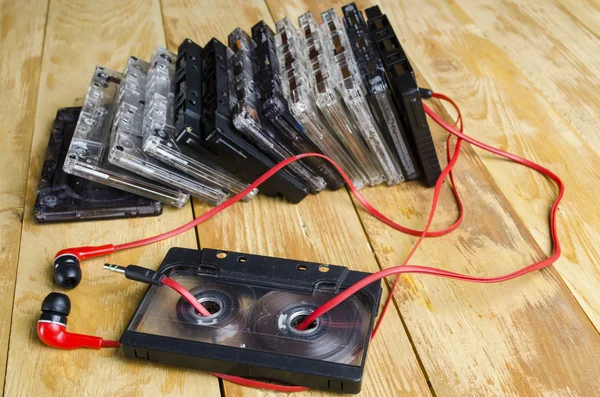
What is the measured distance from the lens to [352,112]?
1.38m

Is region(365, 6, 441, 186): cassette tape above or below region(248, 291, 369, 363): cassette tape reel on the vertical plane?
above

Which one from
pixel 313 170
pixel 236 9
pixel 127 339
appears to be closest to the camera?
pixel 127 339

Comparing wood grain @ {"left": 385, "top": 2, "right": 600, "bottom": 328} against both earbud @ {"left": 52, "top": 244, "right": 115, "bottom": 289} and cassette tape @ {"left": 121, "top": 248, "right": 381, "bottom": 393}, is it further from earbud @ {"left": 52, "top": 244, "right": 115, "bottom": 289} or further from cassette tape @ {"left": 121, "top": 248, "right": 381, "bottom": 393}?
earbud @ {"left": 52, "top": 244, "right": 115, "bottom": 289}

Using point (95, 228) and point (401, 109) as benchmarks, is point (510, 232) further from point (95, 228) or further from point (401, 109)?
point (95, 228)

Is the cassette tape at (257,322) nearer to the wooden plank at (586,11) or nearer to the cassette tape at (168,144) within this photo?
the cassette tape at (168,144)

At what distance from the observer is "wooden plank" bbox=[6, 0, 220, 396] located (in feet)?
3.79

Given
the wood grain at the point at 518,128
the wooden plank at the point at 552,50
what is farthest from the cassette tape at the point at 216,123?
the wooden plank at the point at 552,50

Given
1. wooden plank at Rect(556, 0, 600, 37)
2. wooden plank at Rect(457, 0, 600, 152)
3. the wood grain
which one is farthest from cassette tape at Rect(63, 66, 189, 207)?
wooden plank at Rect(556, 0, 600, 37)

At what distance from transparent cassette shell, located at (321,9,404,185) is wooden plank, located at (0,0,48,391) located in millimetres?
714

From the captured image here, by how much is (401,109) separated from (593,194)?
489 mm

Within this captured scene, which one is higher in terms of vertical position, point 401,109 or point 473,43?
point 401,109

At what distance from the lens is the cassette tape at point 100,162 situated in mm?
1400

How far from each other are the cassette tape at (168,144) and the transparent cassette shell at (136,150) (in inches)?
0.6

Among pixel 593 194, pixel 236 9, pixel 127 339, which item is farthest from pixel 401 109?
pixel 236 9
